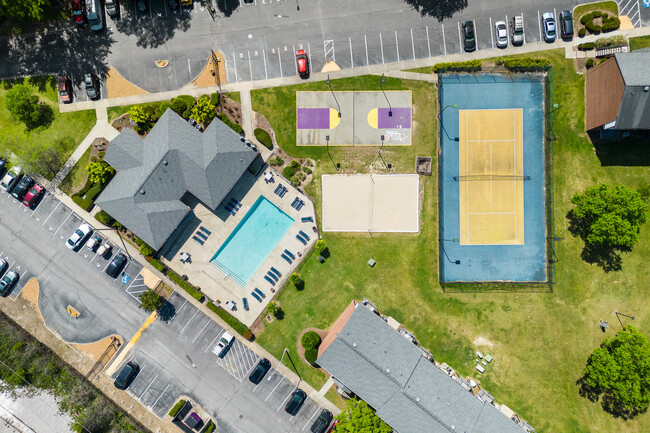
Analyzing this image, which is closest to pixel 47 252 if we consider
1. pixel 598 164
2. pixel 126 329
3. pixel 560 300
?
pixel 126 329

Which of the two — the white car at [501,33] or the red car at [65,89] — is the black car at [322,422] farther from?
the red car at [65,89]

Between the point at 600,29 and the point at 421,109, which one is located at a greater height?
the point at 600,29

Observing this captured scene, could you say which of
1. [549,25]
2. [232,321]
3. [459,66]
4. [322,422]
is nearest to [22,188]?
[232,321]

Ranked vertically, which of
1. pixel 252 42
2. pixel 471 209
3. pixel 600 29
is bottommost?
pixel 471 209

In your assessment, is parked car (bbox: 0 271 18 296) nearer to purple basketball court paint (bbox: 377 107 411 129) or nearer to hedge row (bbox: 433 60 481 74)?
purple basketball court paint (bbox: 377 107 411 129)

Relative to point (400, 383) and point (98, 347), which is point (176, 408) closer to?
point (98, 347)

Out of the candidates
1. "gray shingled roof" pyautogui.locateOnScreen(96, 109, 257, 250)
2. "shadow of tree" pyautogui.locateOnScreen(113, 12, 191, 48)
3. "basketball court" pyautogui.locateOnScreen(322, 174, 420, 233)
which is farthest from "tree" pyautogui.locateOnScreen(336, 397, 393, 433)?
"shadow of tree" pyautogui.locateOnScreen(113, 12, 191, 48)

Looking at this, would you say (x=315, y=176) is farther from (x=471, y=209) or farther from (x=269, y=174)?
(x=471, y=209)
